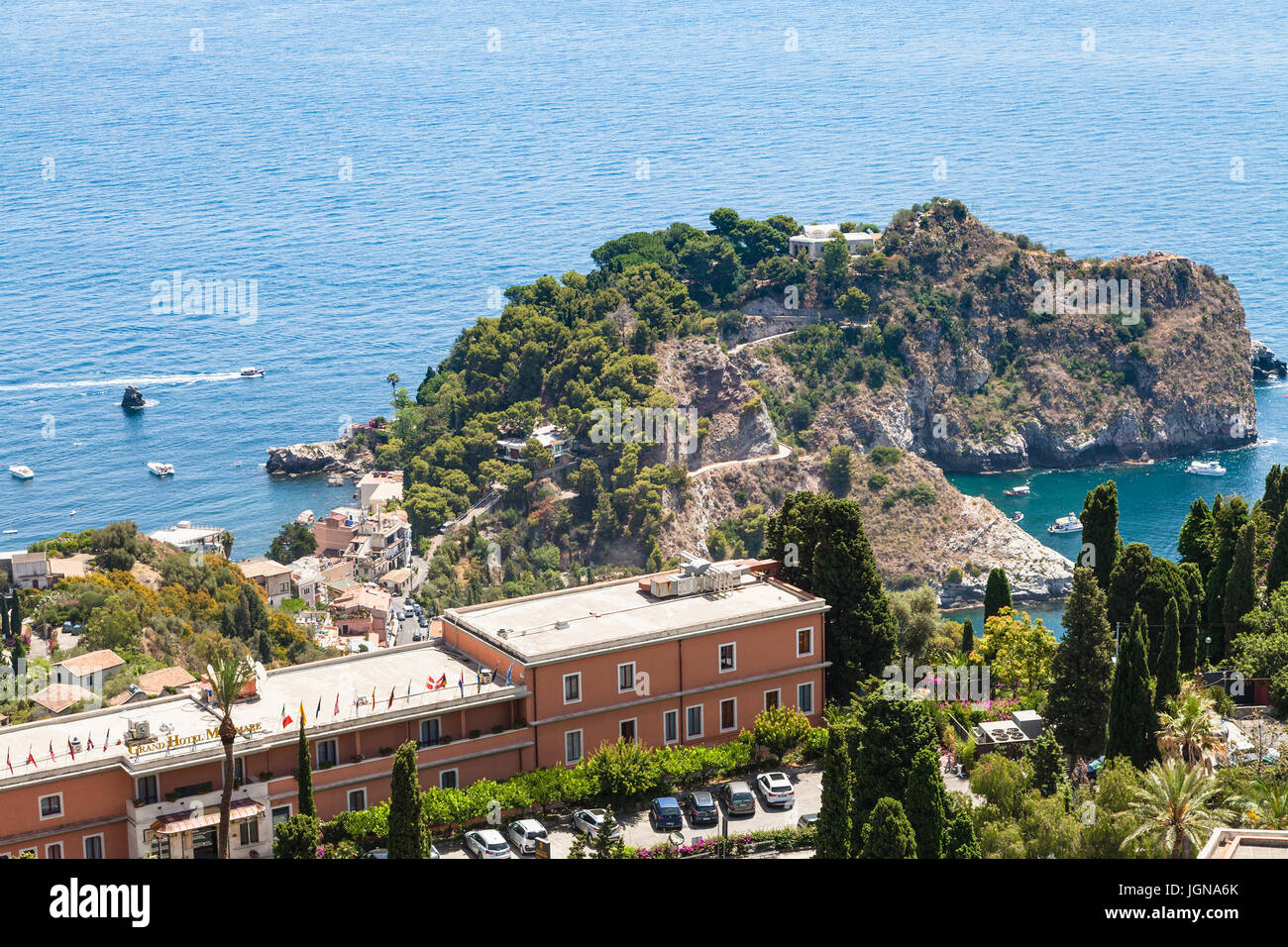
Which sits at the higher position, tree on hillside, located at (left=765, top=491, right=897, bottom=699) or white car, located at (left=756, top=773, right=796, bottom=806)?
tree on hillside, located at (left=765, top=491, right=897, bottom=699)

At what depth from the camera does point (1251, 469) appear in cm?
15988

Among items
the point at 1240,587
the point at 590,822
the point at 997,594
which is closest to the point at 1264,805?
the point at 590,822

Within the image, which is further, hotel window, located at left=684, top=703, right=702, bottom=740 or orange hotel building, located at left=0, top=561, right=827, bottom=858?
hotel window, located at left=684, top=703, right=702, bottom=740

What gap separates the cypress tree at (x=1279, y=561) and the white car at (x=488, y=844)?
1544 inches

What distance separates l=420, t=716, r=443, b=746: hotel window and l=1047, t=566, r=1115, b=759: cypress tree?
20.7m

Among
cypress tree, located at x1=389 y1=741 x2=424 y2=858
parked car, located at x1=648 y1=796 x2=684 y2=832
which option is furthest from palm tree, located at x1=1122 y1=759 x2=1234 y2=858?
cypress tree, located at x1=389 y1=741 x2=424 y2=858

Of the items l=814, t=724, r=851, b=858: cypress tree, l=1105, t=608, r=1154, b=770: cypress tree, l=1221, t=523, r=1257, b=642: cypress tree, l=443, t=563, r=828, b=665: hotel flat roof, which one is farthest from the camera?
l=1221, t=523, r=1257, b=642: cypress tree

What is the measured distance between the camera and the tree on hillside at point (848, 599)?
5997 cm

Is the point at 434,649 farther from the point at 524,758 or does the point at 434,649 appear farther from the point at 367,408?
the point at 367,408

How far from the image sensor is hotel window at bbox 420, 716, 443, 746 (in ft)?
173

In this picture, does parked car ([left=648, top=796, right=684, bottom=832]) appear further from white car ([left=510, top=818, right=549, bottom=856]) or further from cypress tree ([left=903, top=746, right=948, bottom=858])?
cypress tree ([left=903, top=746, right=948, bottom=858])

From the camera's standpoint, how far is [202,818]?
47719 millimetres

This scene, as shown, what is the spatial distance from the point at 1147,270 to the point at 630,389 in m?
60.4
